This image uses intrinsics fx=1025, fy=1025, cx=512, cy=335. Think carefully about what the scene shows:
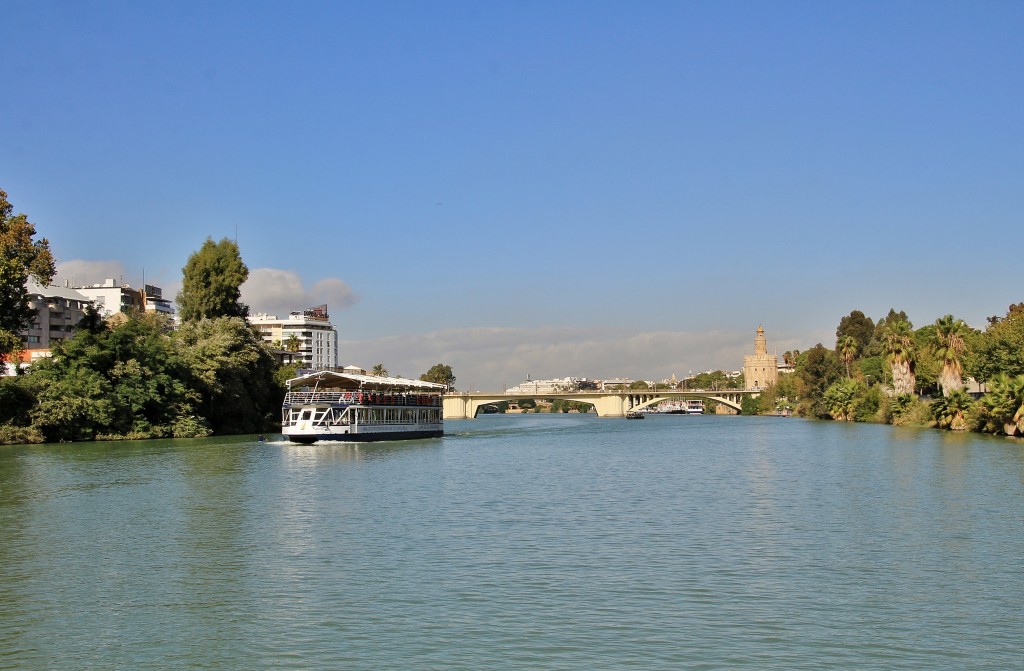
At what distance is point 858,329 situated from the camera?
586ft

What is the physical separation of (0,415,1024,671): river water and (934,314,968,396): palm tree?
46.8m

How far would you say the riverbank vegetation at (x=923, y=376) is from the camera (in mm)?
81062

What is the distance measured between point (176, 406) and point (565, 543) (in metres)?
68.9

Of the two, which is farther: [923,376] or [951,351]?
[923,376]

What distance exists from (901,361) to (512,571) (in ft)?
325

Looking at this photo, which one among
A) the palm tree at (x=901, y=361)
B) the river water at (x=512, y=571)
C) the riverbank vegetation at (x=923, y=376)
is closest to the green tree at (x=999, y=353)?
the riverbank vegetation at (x=923, y=376)

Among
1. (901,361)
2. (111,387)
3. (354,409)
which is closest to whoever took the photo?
(354,409)

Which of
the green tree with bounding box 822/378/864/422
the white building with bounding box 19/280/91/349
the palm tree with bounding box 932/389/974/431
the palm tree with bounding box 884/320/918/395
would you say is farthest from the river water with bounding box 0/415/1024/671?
the white building with bounding box 19/280/91/349

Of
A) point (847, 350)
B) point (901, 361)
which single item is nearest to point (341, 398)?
point (901, 361)

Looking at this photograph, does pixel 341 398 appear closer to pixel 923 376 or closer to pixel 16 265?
pixel 16 265

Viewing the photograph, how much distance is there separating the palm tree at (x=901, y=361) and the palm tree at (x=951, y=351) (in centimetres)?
1376

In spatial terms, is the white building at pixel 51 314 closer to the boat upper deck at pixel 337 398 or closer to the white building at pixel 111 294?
the white building at pixel 111 294

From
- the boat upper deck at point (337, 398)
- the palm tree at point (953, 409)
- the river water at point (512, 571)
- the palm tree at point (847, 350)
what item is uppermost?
the palm tree at point (847, 350)

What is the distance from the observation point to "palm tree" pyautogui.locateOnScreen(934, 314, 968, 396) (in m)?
95.9
